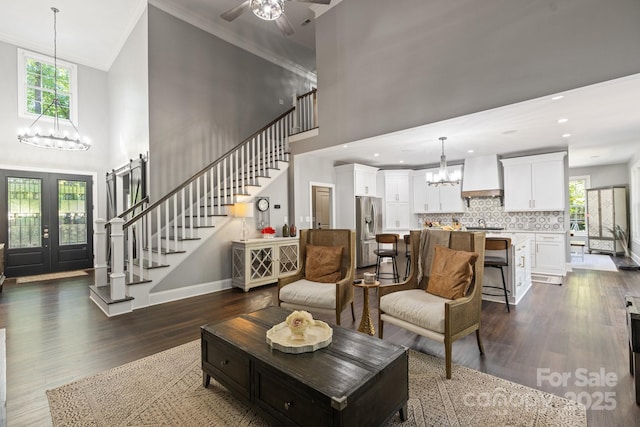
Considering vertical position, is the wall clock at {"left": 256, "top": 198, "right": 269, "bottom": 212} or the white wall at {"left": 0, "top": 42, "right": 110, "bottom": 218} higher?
the white wall at {"left": 0, "top": 42, "right": 110, "bottom": 218}

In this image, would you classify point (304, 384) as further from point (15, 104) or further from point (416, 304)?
point (15, 104)

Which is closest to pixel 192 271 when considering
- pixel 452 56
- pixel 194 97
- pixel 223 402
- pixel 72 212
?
pixel 223 402

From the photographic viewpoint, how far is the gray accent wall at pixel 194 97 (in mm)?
5699

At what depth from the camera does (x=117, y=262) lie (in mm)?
4129

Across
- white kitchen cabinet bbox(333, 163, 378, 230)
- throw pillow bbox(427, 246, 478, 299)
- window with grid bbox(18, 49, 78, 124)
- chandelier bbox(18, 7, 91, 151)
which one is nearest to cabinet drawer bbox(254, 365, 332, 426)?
throw pillow bbox(427, 246, 478, 299)

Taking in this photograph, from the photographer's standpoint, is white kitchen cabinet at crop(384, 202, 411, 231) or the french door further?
white kitchen cabinet at crop(384, 202, 411, 231)

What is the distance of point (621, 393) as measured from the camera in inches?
84.9

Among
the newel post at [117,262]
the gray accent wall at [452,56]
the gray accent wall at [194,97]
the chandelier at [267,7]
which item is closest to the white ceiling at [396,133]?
the gray accent wall at [452,56]

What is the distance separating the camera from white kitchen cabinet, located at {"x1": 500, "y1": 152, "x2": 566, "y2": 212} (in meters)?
6.39

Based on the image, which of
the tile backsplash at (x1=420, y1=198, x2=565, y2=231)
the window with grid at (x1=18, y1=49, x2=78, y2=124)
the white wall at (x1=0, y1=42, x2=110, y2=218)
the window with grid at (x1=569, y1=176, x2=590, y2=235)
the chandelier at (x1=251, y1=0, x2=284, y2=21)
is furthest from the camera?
the window with grid at (x1=569, y1=176, x2=590, y2=235)

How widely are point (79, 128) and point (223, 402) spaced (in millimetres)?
8527

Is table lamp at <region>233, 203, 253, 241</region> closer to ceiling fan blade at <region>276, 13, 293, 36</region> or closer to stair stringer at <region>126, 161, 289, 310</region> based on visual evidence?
stair stringer at <region>126, 161, 289, 310</region>

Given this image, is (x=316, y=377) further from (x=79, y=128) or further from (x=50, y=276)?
(x=79, y=128)

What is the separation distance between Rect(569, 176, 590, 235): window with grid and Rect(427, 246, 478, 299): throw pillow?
1024 cm
